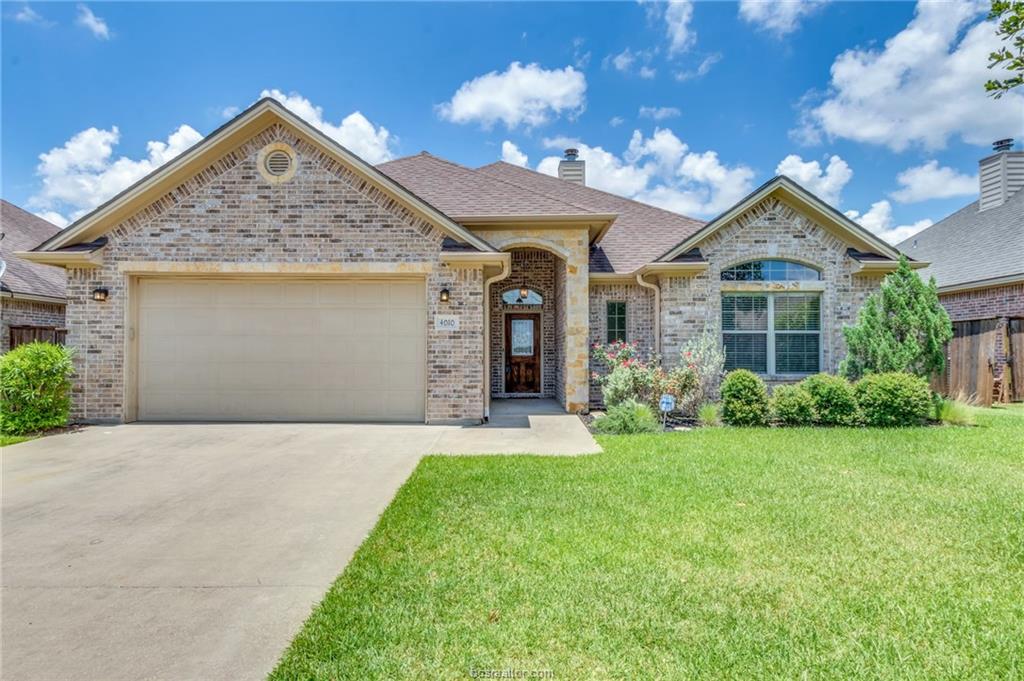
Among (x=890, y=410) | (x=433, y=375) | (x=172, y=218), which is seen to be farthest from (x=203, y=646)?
(x=890, y=410)

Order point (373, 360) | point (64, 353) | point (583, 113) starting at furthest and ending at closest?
1. point (583, 113)
2. point (373, 360)
3. point (64, 353)

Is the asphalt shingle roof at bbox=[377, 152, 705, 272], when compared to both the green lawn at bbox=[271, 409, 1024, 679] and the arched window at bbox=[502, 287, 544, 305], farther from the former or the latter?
the green lawn at bbox=[271, 409, 1024, 679]

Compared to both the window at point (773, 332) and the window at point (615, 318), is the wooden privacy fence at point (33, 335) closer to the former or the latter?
the window at point (615, 318)

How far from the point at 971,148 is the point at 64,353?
27198 millimetres

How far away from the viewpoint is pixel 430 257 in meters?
9.59

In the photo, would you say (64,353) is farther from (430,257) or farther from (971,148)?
(971,148)

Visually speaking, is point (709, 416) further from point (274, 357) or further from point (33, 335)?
point (33, 335)

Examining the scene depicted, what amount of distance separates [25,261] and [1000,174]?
3066 centimetres

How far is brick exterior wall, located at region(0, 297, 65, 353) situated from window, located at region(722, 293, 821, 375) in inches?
659

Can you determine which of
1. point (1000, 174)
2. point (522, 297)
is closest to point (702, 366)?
point (522, 297)

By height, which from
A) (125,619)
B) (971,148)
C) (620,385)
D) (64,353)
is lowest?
(125,619)

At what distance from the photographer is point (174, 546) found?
4.08 metres

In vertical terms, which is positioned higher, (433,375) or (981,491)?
(433,375)

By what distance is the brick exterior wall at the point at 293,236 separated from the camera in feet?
31.3
